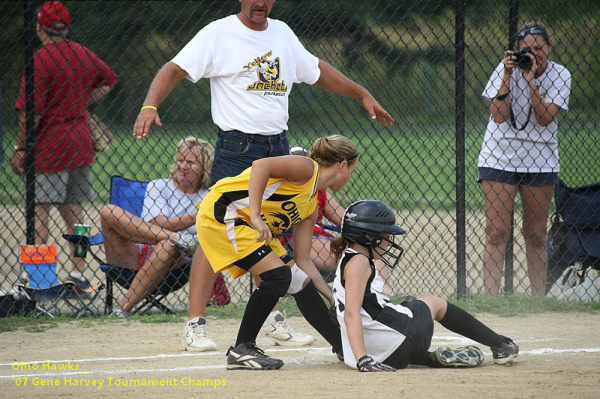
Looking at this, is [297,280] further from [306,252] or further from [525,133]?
[525,133]

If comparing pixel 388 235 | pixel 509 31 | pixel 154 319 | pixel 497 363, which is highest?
pixel 509 31

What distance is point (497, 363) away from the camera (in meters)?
3.82

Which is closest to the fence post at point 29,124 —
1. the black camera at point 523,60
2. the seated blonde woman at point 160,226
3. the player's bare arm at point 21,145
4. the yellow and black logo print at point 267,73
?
the player's bare arm at point 21,145

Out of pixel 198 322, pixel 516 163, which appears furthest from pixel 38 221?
pixel 516 163

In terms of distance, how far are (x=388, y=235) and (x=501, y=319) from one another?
5.64ft

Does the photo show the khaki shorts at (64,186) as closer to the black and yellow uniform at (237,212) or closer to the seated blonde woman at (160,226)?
the seated blonde woman at (160,226)

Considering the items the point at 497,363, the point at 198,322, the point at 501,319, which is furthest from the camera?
the point at 501,319

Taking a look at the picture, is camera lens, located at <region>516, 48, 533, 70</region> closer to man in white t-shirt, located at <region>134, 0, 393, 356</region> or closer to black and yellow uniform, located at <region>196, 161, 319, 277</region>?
man in white t-shirt, located at <region>134, 0, 393, 356</region>

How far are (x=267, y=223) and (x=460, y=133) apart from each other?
80.3 inches

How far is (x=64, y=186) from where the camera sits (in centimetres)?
589

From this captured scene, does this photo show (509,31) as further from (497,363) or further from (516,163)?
(497,363)

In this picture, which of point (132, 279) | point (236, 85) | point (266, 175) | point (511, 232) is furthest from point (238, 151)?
point (511, 232)

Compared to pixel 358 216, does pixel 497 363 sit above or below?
below

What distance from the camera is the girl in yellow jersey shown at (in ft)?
12.3
